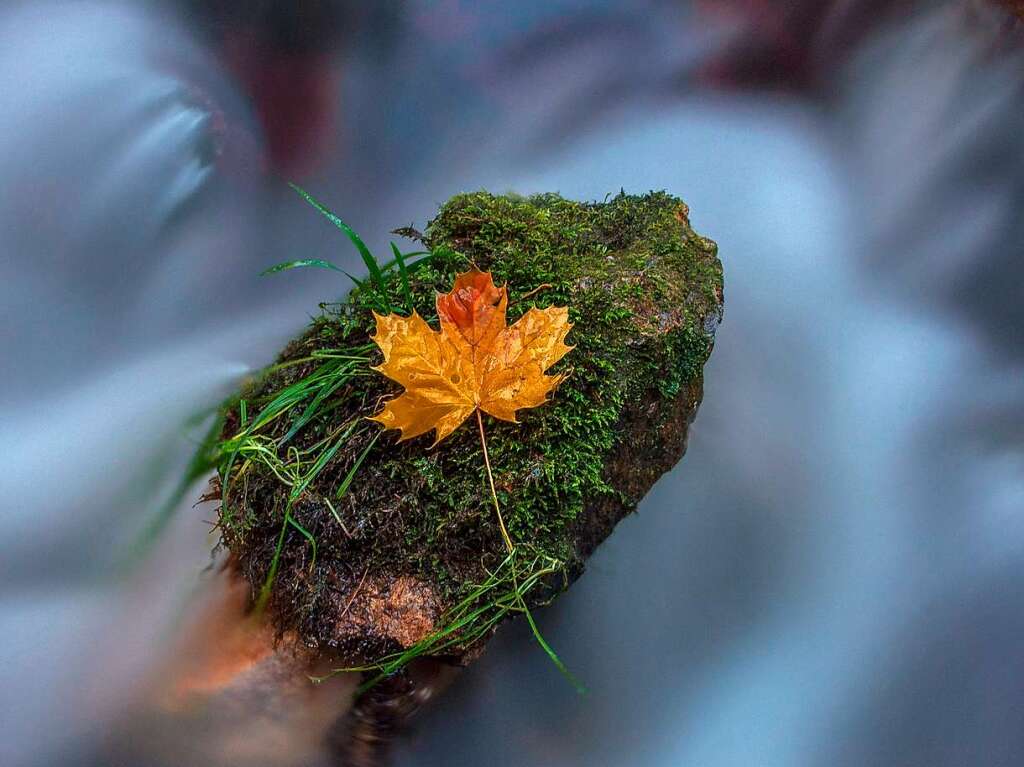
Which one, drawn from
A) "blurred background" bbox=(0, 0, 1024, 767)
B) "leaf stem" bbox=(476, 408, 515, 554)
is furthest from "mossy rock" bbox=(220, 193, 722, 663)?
"blurred background" bbox=(0, 0, 1024, 767)

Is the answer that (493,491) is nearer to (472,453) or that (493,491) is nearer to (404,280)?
(472,453)

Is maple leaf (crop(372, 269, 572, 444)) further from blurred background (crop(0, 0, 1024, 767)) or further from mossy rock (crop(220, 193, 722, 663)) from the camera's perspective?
blurred background (crop(0, 0, 1024, 767))

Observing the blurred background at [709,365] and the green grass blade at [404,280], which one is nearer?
the green grass blade at [404,280]

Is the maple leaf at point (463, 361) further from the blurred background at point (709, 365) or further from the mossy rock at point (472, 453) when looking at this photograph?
the blurred background at point (709, 365)

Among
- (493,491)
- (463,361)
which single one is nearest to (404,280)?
(463,361)

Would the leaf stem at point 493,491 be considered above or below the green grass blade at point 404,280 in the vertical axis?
below

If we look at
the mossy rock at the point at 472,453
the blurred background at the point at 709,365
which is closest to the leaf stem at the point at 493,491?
the mossy rock at the point at 472,453

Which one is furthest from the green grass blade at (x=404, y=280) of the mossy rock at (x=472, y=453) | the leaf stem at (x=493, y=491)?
the leaf stem at (x=493, y=491)
